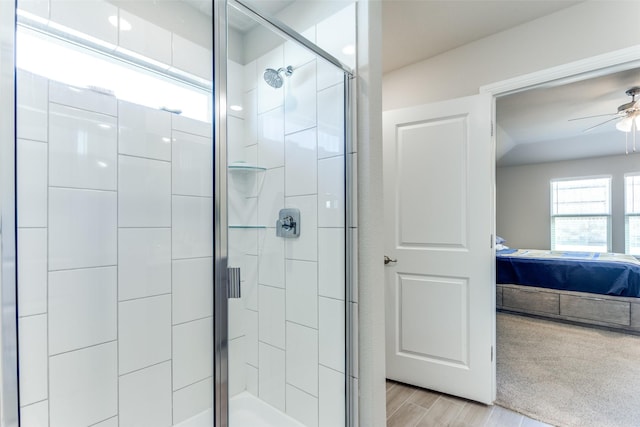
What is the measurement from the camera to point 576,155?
5324mm

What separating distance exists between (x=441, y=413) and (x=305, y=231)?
4.53 ft

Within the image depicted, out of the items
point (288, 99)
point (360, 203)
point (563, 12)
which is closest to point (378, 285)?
point (360, 203)

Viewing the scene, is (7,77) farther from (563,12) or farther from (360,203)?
(563,12)

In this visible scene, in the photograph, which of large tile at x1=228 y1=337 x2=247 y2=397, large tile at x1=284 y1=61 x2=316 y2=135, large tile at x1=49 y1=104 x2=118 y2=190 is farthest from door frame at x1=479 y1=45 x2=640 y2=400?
large tile at x1=49 y1=104 x2=118 y2=190

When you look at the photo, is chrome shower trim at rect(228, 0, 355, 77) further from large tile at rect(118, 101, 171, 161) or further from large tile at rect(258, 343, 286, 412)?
large tile at rect(258, 343, 286, 412)

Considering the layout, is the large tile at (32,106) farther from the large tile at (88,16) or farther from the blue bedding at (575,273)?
the blue bedding at (575,273)

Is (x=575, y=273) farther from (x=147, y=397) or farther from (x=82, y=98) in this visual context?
(x=82, y=98)

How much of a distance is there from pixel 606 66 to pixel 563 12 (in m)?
0.41

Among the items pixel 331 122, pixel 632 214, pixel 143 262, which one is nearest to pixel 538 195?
pixel 632 214

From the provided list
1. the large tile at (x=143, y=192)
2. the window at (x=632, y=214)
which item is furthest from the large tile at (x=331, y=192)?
the window at (x=632, y=214)

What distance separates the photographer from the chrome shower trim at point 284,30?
3.78 ft

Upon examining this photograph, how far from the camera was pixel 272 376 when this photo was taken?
168 cm

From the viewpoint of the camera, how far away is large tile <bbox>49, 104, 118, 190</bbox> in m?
1.17

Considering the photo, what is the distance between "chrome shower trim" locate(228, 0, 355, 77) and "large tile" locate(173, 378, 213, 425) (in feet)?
5.55
